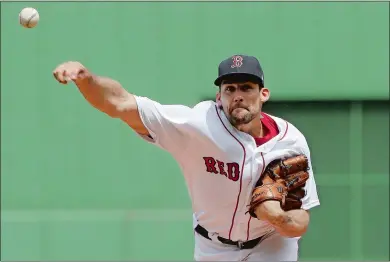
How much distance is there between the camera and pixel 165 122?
5.45 metres

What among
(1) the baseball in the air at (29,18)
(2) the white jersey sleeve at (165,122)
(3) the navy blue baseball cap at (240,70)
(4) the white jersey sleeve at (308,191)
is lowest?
(4) the white jersey sleeve at (308,191)

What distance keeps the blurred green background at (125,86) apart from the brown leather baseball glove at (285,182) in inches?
158

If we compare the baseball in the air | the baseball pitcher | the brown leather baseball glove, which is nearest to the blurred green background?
the baseball in the air

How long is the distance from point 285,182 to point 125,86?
4.28 metres

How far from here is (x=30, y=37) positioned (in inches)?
382

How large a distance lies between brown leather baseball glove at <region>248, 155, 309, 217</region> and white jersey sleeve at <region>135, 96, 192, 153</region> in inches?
19.0

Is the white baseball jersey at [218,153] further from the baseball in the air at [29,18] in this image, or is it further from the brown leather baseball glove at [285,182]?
the baseball in the air at [29,18]

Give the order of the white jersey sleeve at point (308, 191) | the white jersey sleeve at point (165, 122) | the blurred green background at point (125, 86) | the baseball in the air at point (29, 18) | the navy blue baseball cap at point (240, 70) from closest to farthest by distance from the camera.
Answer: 1. the white jersey sleeve at point (165, 122)
2. the navy blue baseball cap at point (240, 70)
3. the white jersey sleeve at point (308, 191)
4. the baseball in the air at point (29, 18)
5. the blurred green background at point (125, 86)

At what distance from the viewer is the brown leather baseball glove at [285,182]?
5.47m

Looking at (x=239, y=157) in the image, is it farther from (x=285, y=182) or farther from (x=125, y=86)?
(x=125, y=86)

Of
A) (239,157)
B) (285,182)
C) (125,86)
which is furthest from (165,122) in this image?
(125,86)

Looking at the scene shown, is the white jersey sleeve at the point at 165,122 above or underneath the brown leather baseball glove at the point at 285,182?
above

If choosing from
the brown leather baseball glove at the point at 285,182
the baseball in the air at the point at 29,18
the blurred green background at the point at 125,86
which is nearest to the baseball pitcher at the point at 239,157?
the brown leather baseball glove at the point at 285,182

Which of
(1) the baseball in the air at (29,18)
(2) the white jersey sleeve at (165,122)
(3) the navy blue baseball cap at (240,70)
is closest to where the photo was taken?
(2) the white jersey sleeve at (165,122)
